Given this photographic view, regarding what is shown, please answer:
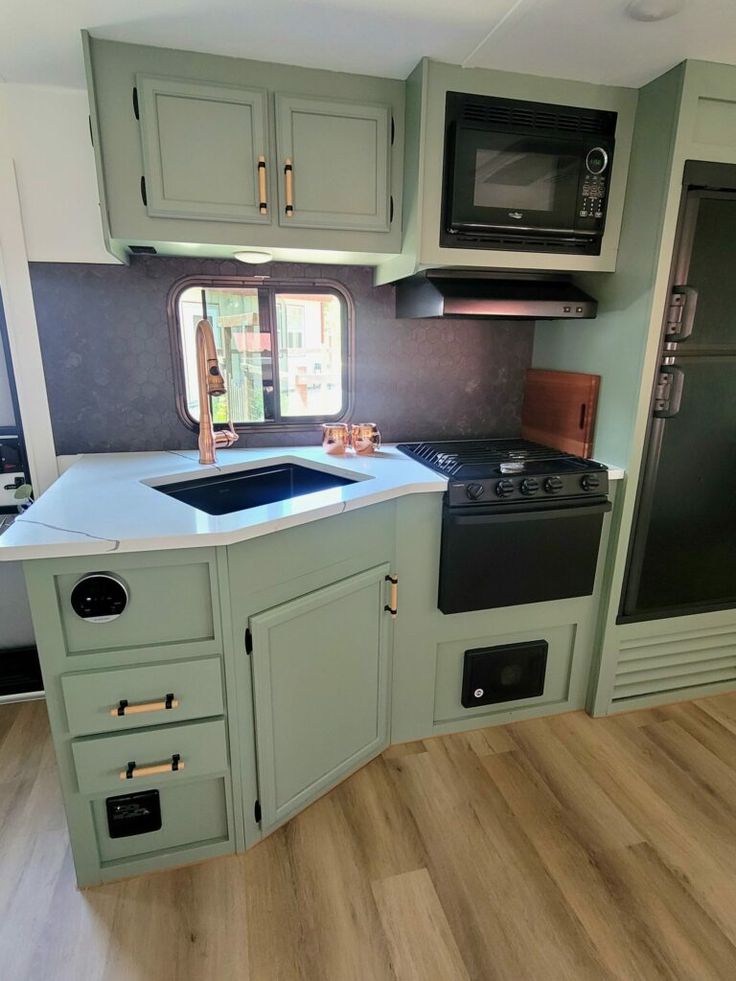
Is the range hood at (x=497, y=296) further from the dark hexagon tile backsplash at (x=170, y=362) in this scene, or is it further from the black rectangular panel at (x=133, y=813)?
the black rectangular panel at (x=133, y=813)

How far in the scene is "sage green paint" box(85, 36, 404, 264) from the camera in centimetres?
155

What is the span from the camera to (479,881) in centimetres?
153

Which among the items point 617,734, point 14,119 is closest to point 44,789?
point 617,734

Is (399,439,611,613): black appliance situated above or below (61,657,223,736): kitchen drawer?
above

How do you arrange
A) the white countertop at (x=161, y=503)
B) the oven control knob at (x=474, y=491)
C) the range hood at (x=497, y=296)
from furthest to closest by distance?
1. the range hood at (x=497, y=296)
2. the oven control knob at (x=474, y=491)
3. the white countertop at (x=161, y=503)

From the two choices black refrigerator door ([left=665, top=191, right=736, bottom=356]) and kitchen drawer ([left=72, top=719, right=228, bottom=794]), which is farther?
black refrigerator door ([left=665, top=191, right=736, bottom=356])

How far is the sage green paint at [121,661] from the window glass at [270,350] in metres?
1.00

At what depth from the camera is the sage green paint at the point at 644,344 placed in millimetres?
1687

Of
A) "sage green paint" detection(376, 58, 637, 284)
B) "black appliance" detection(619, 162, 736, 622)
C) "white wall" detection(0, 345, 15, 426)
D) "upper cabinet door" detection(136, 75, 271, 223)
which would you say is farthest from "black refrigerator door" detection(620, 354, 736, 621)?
"white wall" detection(0, 345, 15, 426)

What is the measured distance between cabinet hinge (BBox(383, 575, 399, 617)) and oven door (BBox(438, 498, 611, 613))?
0.16 metres

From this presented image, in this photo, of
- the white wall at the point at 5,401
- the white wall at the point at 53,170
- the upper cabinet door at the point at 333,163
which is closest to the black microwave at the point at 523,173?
the upper cabinet door at the point at 333,163

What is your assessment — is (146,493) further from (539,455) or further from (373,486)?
(539,455)

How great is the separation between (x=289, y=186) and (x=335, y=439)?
0.88 m

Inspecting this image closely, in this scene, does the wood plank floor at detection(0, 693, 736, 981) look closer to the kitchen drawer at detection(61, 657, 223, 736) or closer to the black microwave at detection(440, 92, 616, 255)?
the kitchen drawer at detection(61, 657, 223, 736)
